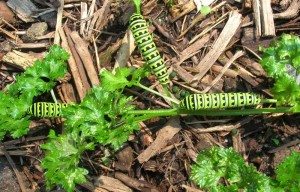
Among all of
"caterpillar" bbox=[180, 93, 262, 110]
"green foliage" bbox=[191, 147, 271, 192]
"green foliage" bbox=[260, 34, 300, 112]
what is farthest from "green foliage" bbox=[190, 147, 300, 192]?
"green foliage" bbox=[260, 34, 300, 112]

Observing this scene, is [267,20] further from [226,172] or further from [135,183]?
[135,183]

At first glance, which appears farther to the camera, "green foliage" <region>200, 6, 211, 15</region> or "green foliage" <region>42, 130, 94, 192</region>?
"green foliage" <region>200, 6, 211, 15</region>

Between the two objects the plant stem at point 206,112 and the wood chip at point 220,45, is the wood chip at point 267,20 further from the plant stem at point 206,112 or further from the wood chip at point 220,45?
the plant stem at point 206,112

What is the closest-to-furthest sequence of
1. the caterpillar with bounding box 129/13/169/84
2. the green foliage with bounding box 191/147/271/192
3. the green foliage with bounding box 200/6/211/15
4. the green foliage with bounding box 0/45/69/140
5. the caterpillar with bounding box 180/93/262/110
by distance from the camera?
the green foliage with bounding box 191/147/271/192 → the caterpillar with bounding box 180/93/262/110 → the caterpillar with bounding box 129/13/169/84 → the green foliage with bounding box 0/45/69/140 → the green foliage with bounding box 200/6/211/15

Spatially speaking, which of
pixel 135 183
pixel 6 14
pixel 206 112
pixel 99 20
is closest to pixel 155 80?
pixel 206 112

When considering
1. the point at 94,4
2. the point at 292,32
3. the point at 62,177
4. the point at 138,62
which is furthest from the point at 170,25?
the point at 62,177

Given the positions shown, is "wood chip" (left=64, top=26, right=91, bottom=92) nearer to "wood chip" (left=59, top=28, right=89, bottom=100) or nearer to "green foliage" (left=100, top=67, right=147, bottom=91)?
"wood chip" (left=59, top=28, right=89, bottom=100)
